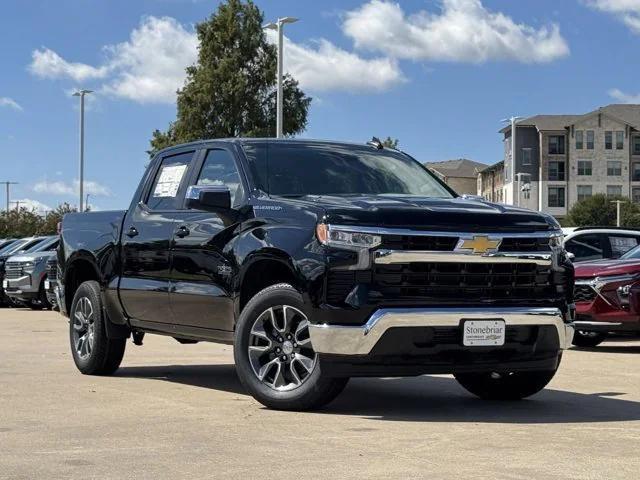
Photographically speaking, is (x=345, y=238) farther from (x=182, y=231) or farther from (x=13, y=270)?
(x=13, y=270)

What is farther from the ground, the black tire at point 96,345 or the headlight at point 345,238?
the headlight at point 345,238

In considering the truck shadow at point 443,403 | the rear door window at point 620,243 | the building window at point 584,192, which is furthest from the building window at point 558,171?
the truck shadow at point 443,403

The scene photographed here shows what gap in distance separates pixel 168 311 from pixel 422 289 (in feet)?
8.37

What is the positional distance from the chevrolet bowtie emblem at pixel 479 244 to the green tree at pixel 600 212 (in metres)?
101

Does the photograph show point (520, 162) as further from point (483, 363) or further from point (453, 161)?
point (483, 363)

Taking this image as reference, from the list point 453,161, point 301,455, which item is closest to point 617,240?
point 301,455

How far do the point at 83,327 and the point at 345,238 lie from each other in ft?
13.2

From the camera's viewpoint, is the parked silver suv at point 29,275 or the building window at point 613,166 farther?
the building window at point 613,166

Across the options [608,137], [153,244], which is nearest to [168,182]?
[153,244]

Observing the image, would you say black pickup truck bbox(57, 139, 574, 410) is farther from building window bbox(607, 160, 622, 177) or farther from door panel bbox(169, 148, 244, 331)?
building window bbox(607, 160, 622, 177)

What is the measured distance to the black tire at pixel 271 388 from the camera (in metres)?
7.82

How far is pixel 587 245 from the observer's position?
699 inches

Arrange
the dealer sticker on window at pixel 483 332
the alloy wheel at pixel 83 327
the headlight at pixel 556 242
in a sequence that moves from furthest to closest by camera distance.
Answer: the alloy wheel at pixel 83 327, the headlight at pixel 556 242, the dealer sticker on window at pixel 483 332

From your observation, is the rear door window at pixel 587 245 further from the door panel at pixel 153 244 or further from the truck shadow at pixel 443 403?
the door panel at pixel 153 244
